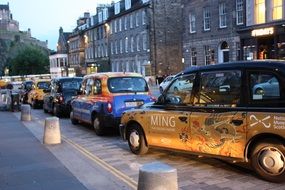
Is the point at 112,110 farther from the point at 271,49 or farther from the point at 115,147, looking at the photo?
the point at 271,49

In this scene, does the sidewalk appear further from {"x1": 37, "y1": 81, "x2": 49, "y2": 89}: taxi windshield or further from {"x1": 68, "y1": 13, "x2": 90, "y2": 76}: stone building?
{"x1": 68, "y1": 13, "x2": 90, "y2": 76}: stone building

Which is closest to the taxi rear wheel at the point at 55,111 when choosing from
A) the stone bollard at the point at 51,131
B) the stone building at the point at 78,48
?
the stone bollard at the point at 51,131

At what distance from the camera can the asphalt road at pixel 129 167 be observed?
733 centimetres

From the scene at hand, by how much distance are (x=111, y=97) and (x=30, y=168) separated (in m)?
4.17

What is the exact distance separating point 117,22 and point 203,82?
57340mm

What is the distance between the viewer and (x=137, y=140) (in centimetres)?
987

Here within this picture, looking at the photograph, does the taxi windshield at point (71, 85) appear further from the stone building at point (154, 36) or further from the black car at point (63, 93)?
the stone building at point (154, 36)

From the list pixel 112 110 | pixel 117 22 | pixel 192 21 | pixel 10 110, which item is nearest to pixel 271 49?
pixel 192 21

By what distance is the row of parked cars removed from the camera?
23.4 feet

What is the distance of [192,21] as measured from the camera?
43.3 metres

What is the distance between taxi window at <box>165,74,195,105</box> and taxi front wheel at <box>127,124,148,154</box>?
113 centimetres

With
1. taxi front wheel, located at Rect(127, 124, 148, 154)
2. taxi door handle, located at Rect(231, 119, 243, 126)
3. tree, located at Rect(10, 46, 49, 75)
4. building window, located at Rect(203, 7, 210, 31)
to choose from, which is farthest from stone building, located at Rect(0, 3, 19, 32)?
taxi door handle, located at Rect(231, 119, 243, 126)

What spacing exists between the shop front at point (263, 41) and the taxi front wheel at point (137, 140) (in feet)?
75.4

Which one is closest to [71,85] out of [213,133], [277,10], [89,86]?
[89,86]
